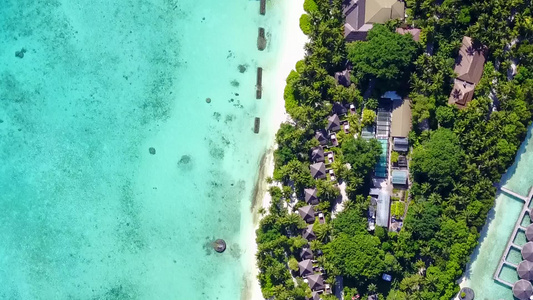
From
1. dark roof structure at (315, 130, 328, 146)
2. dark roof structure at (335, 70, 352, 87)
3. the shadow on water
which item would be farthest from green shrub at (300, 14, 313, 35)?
the shadow on water

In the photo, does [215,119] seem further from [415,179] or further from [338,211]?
[415,179]

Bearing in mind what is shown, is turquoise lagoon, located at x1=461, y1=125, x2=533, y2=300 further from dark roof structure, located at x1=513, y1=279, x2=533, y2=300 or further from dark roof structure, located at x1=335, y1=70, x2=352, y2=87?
dark roof structure, located at x1=335, y1=70, x2=352, y2=87

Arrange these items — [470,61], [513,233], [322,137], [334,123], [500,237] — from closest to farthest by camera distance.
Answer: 1. [470,61]
2. [334,123]
3. [322,137]
4. [513,233]
5. [500,237]

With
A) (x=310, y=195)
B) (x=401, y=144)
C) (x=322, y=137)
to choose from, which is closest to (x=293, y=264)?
(x=310, y=195)

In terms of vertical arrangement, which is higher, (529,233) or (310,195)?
(529,233)

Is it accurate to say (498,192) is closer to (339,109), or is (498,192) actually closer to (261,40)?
(339,109)

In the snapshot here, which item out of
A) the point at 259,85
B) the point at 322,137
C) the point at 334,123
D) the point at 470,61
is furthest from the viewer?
the point at 259,85

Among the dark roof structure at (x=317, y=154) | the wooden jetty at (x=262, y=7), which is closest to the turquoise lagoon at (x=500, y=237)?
the dark roof structure at (x=317, y=154)

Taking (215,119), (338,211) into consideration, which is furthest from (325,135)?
(215,119)
